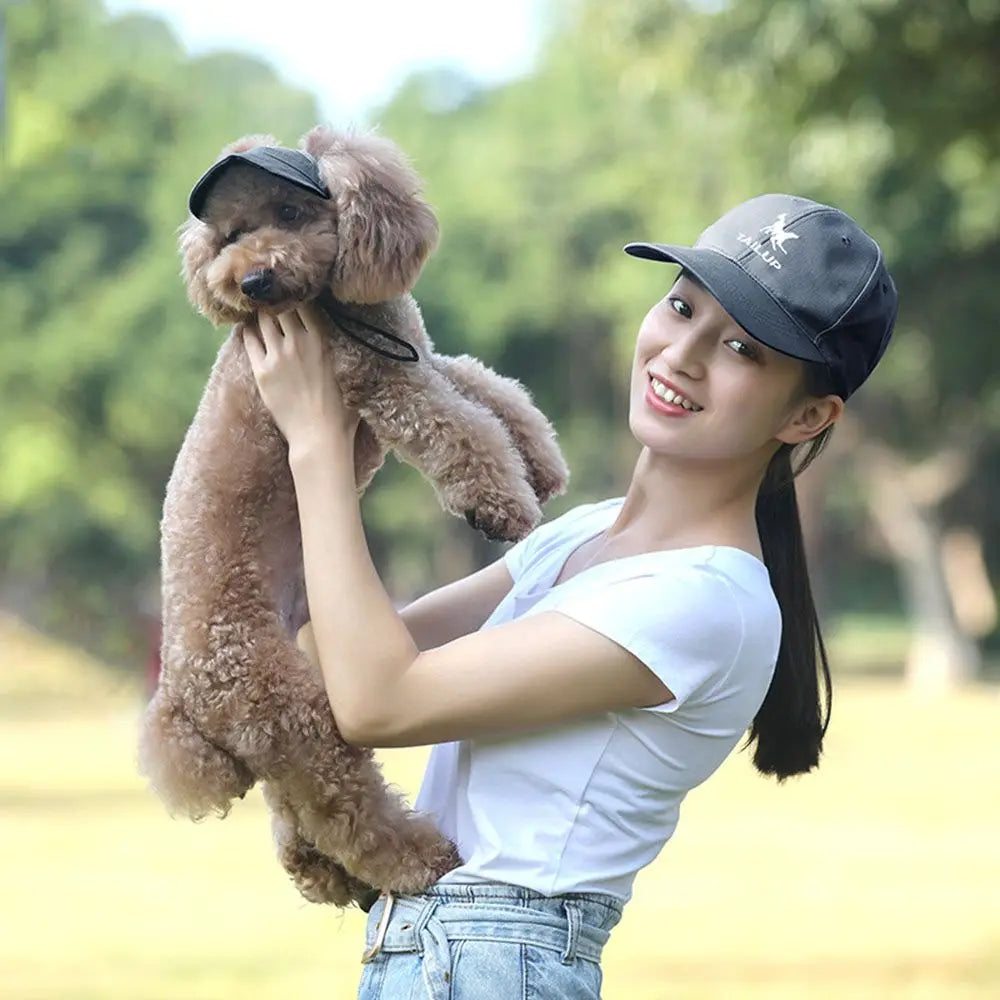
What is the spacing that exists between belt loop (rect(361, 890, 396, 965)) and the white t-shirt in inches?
4.2

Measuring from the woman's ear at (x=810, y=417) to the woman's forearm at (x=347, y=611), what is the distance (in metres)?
0.54

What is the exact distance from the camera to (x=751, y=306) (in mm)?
2164

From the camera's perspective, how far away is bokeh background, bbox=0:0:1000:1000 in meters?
8.14

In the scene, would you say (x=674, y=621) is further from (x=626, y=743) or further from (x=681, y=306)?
(x=681, y=306)

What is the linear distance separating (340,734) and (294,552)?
252 millimetres

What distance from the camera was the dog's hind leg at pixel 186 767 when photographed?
227 centimetres

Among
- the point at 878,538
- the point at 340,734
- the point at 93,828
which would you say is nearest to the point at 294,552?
the point at 340,734

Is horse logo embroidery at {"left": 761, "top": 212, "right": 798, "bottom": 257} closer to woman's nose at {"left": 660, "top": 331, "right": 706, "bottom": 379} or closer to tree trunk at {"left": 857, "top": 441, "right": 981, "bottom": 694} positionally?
woman's nose at {"left": 660, "top": 331, "right": 706, "bottom": 379}

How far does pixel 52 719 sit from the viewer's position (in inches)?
832

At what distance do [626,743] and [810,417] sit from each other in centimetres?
47

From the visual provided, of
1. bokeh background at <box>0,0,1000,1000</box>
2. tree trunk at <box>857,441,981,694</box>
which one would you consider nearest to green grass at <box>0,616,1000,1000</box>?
bokeh background at <box>0,0,1000,1000</box>

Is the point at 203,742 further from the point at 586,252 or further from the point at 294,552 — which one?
the point at 586,252

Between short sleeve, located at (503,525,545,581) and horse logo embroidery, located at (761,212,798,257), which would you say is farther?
short sleeve, located at (503,525,545,581)

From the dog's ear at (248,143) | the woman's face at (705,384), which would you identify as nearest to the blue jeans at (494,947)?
the woman's face at (705,384)
